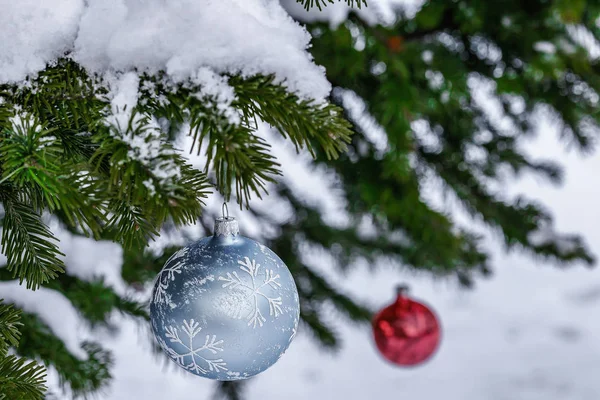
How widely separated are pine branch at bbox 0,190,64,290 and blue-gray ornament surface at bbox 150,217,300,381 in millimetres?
121

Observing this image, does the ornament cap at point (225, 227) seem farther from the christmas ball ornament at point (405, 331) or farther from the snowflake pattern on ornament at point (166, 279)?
the christmas ball ornament at point (405, 331)

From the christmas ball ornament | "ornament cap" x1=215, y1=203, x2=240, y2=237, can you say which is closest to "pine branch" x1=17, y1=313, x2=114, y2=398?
"ornament cap" x1=215, y1=203, x2=240, y2=237

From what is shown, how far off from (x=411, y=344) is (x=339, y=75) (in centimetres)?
72

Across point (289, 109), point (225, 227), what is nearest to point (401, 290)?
point (225, 227)

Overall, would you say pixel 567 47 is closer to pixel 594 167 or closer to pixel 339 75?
pixel 339 75

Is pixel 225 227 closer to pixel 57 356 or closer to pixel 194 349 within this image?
pixel 194 349

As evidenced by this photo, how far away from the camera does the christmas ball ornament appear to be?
134 cm

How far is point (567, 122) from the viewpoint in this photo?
125 cm

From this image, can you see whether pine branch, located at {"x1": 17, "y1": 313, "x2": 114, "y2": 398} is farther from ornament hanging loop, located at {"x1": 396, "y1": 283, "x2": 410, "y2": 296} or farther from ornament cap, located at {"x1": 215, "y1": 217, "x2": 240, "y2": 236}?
ornament hanging loop, located at {"x1": 396, "y1": 283, "x2": 410, "y2": 296}

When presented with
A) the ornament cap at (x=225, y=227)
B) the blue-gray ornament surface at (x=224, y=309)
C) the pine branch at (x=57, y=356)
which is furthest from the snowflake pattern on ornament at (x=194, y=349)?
the pine branch at (x=57, y=356)

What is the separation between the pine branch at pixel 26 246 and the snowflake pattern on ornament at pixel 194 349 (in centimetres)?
14

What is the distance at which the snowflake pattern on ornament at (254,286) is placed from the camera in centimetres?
54

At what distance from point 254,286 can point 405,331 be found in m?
0.90

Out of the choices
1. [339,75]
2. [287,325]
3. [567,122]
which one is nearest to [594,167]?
[567,122]
